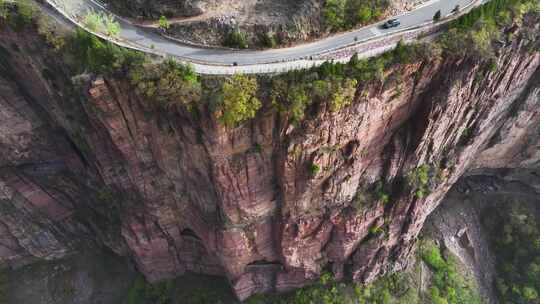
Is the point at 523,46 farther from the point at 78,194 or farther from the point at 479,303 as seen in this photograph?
the point at 78,194

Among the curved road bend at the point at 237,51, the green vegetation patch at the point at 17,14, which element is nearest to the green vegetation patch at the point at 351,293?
the curved road bend at the point at 237,51

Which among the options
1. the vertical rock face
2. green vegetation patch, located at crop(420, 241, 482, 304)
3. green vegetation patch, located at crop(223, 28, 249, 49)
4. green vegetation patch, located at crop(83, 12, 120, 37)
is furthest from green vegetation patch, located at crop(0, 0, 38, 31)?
green vegetation patch, located at crop(420, 241, 482, 304)

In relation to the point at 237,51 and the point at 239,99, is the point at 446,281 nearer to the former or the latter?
the point at 239,99

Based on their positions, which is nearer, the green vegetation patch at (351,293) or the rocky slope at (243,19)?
the rocky slope at (243,19)

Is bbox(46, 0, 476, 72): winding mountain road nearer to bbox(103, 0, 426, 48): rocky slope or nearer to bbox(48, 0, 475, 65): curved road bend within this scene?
bbox(48, 0, 475, 65): curved road bend

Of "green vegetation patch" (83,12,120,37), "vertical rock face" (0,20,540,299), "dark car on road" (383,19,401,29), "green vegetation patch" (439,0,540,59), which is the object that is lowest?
"vertical rock face" (0,20,540,299)

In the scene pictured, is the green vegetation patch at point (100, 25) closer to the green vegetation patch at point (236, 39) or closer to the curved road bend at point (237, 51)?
the curved road bend at point (237, 51)

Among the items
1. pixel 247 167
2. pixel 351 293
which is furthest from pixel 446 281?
pixel 247 167
